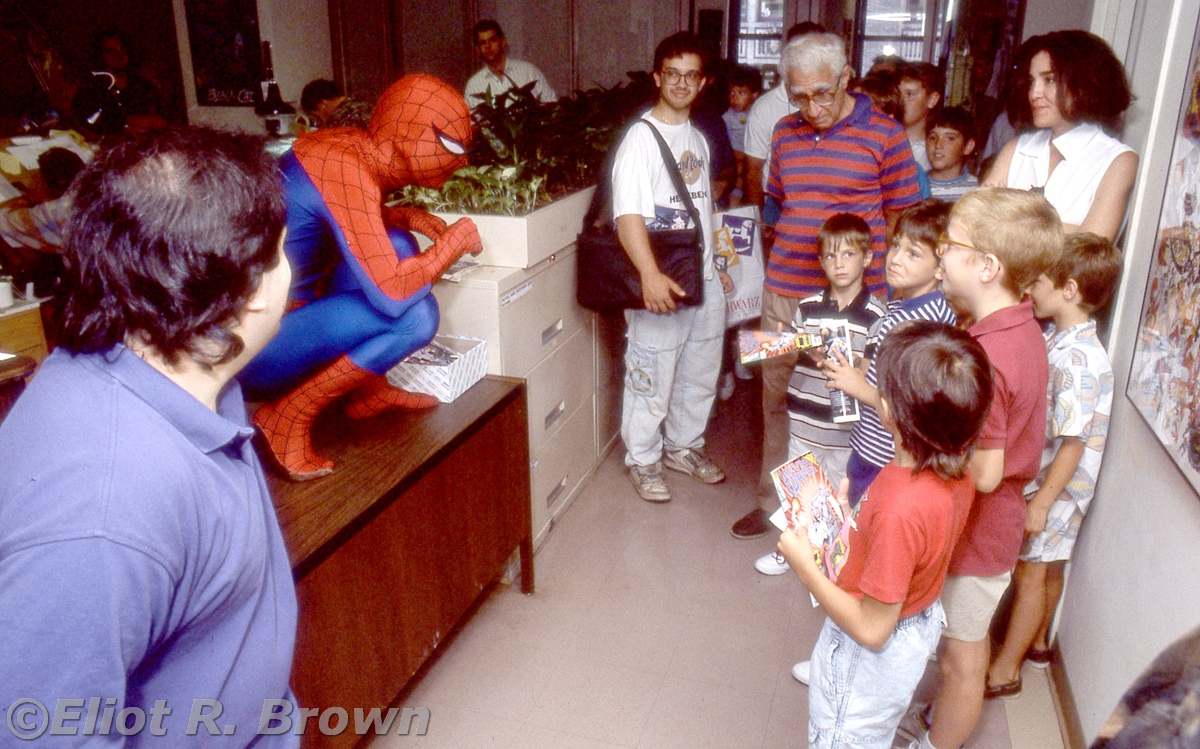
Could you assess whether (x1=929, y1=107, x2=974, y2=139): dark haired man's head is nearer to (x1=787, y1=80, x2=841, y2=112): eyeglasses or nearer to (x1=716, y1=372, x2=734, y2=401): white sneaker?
(x1=787, y1=80, x2=841, y2=112): eyeglasses

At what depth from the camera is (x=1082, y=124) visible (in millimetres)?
2043

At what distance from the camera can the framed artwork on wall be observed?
5.68 metres

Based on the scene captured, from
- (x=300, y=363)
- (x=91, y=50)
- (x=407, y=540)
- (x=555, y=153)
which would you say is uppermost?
(x=91, y=50)

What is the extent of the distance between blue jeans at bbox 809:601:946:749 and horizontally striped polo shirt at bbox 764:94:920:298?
1278mm

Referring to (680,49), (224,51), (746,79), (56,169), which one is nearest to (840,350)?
(680,49)

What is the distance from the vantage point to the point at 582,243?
288 centimetres

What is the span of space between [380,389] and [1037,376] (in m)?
1.51

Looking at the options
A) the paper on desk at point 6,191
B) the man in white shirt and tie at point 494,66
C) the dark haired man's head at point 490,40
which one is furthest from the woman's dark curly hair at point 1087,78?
the dark haired man's head at point 490,40

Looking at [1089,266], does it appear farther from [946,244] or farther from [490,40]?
[490,40]

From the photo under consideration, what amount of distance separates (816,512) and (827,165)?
140 cm

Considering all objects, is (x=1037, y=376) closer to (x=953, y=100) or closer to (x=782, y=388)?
(x=782, y=388)

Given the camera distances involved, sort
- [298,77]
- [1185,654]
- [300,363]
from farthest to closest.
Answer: [298,77] < [300,363] < [1185,654]

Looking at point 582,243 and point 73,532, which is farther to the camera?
point 582,243

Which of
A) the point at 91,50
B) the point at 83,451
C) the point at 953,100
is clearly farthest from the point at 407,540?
the point at 953,100
